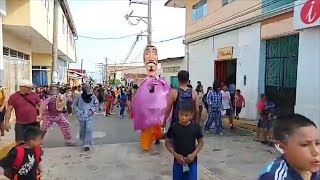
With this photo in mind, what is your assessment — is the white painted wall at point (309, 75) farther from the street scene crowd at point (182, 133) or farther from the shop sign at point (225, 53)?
the shop sign at point (225, 53)

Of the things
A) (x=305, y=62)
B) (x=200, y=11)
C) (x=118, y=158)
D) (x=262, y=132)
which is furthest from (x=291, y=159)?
(x=200, y=11)

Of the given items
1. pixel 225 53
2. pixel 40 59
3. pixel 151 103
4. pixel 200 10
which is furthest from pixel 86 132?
pixel 40 59

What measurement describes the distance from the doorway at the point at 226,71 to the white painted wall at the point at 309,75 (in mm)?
7036

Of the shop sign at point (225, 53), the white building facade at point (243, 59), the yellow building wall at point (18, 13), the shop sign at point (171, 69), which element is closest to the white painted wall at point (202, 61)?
the white building facade at point (243, 59)

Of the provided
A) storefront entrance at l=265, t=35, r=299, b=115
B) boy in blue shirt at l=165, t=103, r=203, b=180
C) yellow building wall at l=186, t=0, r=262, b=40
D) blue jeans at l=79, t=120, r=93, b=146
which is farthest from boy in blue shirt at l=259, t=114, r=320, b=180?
yellow building wall at l=186, t=0, r=262, b=40

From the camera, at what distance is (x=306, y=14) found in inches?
385

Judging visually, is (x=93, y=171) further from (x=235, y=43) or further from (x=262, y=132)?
(x=235, y=43)

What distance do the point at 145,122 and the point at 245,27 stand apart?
9655mm

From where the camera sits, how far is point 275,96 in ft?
42.1

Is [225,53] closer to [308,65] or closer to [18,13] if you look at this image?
[308,65]

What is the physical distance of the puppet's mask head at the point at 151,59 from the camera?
A: 253 inches

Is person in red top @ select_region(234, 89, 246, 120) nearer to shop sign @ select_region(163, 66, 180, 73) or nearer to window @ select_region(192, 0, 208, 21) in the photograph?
window @ select_region(192, 0, 208, 21)

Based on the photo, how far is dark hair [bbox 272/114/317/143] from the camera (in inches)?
75.6

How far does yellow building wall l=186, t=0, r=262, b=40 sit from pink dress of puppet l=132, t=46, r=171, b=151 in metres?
8.35
